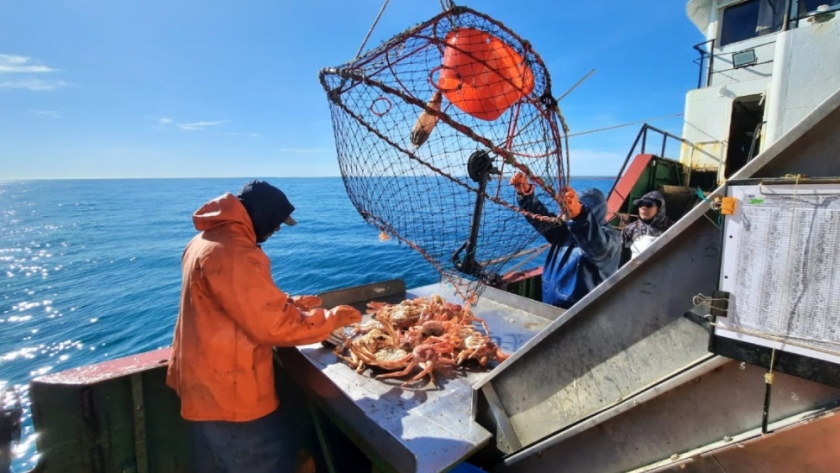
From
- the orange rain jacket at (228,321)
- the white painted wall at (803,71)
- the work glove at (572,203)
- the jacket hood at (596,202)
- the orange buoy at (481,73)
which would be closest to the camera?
the orange rain jacket at (228,321)

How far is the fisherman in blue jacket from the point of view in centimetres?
375

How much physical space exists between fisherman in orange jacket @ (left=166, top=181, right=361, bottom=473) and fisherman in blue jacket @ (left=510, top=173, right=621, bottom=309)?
2.21 m

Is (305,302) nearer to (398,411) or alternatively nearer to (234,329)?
(234,329)

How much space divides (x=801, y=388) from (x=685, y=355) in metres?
0.36

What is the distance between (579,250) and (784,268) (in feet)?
10.8

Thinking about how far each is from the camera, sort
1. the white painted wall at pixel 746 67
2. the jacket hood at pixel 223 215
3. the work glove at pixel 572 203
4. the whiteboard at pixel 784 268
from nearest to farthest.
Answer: the whiteboard at pixel 784 268 < the jacket hood at pixel 223 215 < the work glove at pixel 572 203 < the white painted wall at pixel 746 67

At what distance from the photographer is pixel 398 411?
9.16 ft

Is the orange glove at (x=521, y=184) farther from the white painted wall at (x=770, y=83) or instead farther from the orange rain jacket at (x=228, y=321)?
the white painted wall at (x=770, y=83)

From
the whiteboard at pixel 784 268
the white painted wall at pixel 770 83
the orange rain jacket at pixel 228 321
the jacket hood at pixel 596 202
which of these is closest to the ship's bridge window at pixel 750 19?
the white painted wall at pixel 770 83

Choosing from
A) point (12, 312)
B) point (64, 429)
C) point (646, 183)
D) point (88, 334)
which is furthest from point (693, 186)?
point (12, 312)

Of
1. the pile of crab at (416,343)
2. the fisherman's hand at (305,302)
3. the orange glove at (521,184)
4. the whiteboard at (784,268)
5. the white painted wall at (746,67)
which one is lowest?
the pile of crab at (416,343)

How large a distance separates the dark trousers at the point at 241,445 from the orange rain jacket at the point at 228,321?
162 mm

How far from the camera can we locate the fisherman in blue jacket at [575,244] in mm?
3750

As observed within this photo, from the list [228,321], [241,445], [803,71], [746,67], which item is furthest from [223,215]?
[746,67]
